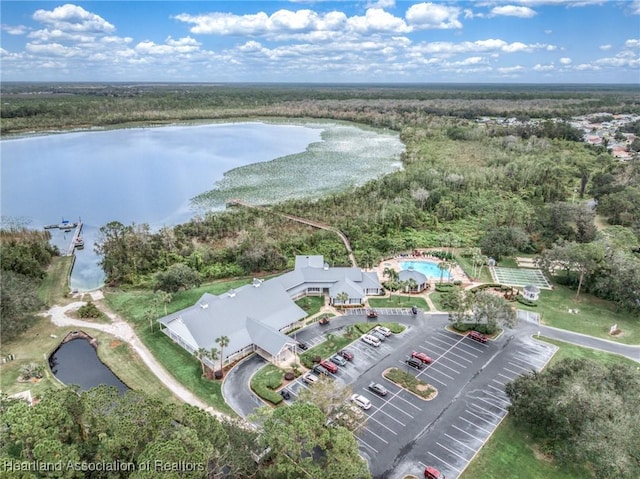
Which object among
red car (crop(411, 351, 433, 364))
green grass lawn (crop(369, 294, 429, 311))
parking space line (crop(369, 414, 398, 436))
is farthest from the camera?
green grass lawn (crop(369, 294, 429, 311))

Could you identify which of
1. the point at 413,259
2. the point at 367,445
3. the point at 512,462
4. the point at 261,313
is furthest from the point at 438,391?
the point at 413,259

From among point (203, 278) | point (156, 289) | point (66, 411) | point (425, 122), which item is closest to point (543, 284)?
point (203, 278)

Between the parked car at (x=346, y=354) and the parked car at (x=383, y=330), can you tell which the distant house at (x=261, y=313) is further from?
the parked car at (x=383, y=330)

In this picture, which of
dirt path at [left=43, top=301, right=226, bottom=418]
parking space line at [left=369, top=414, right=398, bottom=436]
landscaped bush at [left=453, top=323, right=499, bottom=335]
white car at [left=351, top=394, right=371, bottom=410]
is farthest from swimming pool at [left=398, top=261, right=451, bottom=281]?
dirt path at [left=43, top=301, right=226, bottom=418]

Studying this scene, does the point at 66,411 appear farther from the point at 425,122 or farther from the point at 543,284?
the point at 425,122

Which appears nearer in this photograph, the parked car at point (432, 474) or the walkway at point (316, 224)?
the parked car at point (432, 474)

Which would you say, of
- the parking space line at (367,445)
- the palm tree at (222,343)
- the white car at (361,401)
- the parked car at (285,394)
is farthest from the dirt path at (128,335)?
the parking space line at (367,445)

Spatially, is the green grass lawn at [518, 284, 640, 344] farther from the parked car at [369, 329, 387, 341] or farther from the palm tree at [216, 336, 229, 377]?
the palm tree at [216, 336, 229, 377]
